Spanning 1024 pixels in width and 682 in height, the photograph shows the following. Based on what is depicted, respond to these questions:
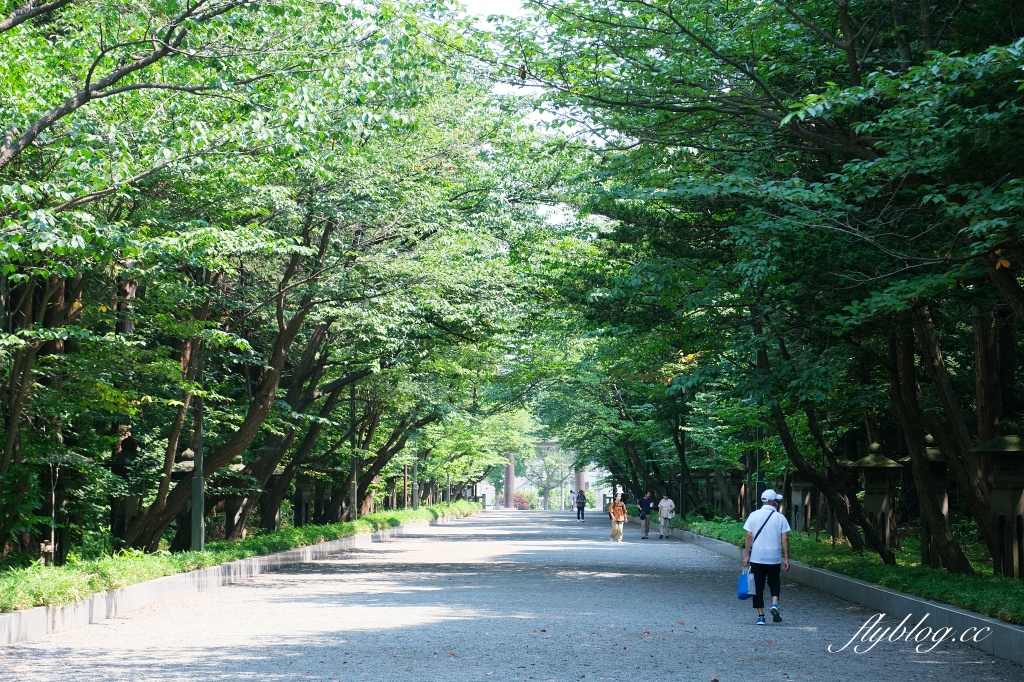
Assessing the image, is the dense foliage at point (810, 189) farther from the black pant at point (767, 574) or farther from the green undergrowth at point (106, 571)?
the green undergrowth at point (106, 571)

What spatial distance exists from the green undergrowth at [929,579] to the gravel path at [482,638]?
0.59m

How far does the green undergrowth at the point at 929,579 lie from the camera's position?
38.8ft

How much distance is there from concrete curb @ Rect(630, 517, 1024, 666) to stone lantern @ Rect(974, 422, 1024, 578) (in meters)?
1.79

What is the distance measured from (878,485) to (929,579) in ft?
23.9

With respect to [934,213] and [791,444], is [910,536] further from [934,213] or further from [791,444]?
[934,213]

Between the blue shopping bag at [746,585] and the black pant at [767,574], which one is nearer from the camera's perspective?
the blue shopping bag at [746,585]

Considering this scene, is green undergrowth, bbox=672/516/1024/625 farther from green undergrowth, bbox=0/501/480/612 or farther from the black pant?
green undergrowth, bbox=0/501/480/612

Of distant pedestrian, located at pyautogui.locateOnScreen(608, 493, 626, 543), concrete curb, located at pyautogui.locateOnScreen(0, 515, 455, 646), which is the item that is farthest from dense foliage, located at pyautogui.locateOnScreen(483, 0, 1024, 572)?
distant pedestrian, located at pyautogui.locateOnScreen(608, 493, 626, 543)

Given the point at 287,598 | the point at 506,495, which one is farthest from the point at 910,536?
the point at 506,495

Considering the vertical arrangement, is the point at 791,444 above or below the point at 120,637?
above

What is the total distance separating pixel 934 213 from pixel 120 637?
10.1 meters

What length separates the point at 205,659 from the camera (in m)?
10.2

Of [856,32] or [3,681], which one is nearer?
[3,681]

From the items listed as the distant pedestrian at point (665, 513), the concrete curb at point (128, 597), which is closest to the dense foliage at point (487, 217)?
the concrete curb at point (128, 597)
